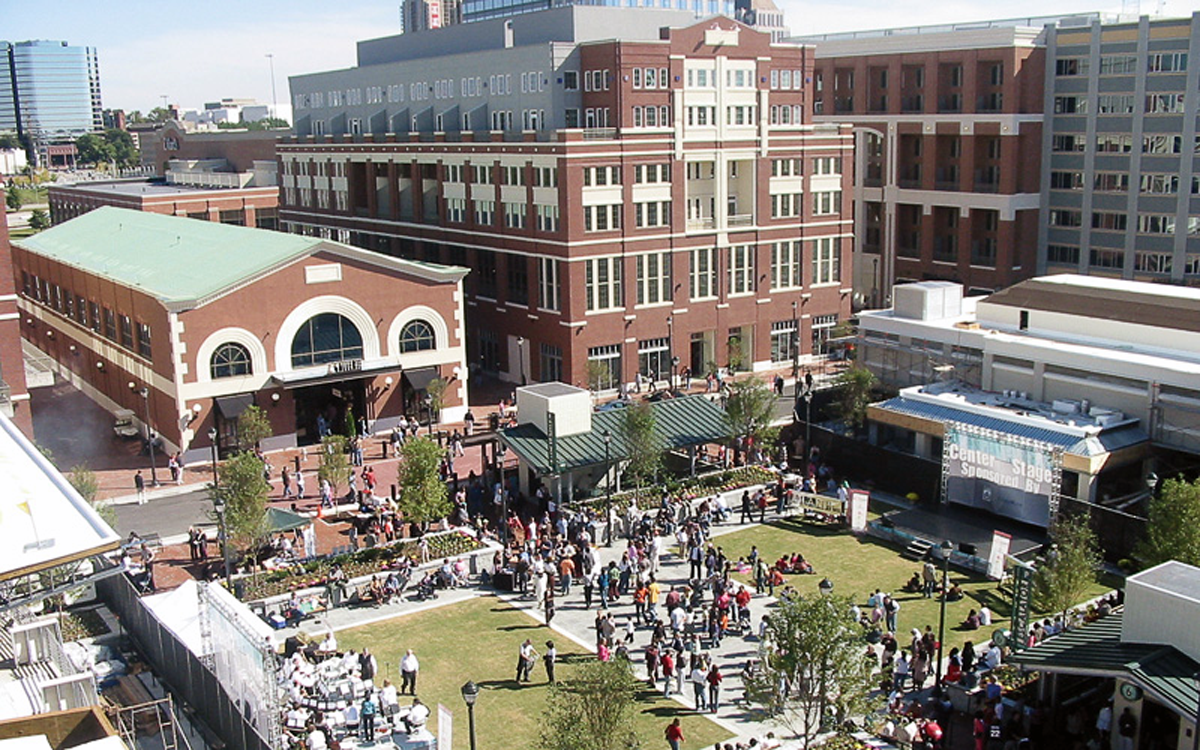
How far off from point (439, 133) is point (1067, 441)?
42069 mm

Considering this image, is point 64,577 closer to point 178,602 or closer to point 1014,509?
point 178,602

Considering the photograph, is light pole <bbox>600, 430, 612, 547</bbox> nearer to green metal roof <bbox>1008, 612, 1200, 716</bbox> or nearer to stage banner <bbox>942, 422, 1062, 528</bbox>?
stage banner <bbox>942, 422, 1062, 528</bbox>

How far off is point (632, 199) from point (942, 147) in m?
28.0

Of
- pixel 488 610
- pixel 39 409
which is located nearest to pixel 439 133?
pixel 39 409

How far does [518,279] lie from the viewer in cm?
6338

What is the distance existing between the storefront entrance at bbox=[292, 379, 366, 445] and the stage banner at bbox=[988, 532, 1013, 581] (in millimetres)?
29604

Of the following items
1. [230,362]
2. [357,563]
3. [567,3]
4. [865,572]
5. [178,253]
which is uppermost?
[567,3]

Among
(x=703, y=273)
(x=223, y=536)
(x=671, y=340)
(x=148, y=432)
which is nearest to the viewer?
(x=223, y=536)

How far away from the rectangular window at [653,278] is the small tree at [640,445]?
1794 centimetres

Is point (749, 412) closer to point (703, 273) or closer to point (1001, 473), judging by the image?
point (1001, 473)

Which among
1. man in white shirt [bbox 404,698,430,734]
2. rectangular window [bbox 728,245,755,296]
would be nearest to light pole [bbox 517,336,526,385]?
rectangular window [bbox 728,245,755,296]

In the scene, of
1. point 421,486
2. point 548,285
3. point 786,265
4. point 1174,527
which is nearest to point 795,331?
point 786,265

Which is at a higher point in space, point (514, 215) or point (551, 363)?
point (514, 215)

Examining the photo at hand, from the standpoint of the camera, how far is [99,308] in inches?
2324
